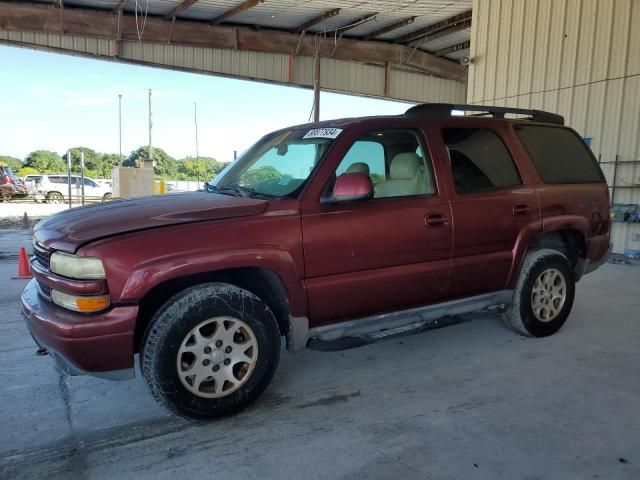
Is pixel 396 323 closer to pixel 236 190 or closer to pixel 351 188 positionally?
pixel 351 188

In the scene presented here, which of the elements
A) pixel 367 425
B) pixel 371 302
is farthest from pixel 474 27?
pixel 367 425

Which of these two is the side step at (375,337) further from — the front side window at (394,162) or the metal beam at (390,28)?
the metal beam at (390,28)

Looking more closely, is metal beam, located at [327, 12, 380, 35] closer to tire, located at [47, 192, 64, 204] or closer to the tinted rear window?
the tinted rear window

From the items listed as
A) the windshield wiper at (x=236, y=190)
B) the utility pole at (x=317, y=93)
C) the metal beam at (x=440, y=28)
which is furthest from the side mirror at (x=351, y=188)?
the utility pole at (x=317, y=93)

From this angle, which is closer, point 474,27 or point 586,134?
point 586,134

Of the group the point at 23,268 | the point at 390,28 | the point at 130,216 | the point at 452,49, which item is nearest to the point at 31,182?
the point at 390,28

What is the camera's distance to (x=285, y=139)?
13.0 ft

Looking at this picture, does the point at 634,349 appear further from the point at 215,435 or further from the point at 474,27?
the point at 474,27

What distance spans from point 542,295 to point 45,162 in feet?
201

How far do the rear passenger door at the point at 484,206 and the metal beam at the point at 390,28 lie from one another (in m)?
10.7

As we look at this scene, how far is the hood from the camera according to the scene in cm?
277

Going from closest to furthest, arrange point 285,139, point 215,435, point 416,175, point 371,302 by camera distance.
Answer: point 215,435 < point 371,302 < point 416,175 < point 285,139

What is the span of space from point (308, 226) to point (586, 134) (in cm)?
844

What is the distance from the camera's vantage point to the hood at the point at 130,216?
2768mm
